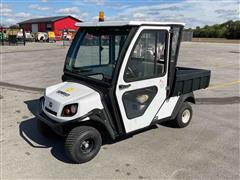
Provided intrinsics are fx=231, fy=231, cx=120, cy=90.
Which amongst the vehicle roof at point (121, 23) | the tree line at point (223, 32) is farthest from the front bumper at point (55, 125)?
the tree line at point (223, 32)

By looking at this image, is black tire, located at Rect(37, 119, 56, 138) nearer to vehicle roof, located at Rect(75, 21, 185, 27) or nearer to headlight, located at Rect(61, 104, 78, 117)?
headlight, located at Rect(61, 104, 78, 117)

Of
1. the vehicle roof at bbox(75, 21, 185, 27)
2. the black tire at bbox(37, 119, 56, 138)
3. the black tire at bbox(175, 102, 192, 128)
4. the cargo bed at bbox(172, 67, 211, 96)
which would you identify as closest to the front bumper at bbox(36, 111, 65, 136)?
the black tire at bbox(37, 119, 56, 138)

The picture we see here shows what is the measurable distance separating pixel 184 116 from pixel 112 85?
2025 millimetres

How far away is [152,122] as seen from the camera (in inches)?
152

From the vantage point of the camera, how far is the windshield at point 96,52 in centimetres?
333

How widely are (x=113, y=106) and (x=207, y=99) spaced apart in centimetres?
398

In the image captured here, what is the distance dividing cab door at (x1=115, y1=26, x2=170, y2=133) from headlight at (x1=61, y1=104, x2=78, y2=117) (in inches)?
24.2

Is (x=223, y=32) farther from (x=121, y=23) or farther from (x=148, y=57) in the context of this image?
(x=121, y=23)

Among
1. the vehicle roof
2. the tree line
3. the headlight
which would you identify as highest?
the tree line

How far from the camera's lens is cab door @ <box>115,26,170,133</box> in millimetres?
3254

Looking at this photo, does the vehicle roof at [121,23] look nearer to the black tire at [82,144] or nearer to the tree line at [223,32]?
the black tire at [82,144]

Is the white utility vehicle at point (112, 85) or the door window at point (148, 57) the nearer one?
the white utility vehicle at point (112, 85)

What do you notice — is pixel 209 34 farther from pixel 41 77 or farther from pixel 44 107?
pixel 44 107

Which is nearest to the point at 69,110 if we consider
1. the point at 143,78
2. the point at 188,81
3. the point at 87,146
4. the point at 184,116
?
the point at 87,146
